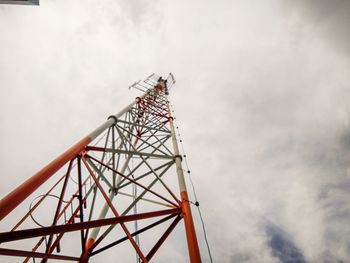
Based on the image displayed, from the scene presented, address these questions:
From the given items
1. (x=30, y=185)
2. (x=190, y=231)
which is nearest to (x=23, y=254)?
(x=30, y=185)

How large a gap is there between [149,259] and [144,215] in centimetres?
72

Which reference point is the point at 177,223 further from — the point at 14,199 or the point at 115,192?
the point at 14,199

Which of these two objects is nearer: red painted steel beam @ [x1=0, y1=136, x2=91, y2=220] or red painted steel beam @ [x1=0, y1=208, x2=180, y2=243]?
red painted steel beam @ [x1=0, y1=208, x2=180, y2=243]

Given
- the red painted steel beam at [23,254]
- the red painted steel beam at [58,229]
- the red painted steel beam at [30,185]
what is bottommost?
the red painted steel beam at [23,254]

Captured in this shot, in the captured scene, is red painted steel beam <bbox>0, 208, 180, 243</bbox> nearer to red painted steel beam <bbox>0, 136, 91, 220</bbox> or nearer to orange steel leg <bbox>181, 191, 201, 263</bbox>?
red painted steel beam <bbox>0, 136, 91, 220</bbox>

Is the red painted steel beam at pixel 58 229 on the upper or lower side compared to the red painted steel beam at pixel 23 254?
upper

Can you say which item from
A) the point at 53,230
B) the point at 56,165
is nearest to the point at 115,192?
the point at 56,165

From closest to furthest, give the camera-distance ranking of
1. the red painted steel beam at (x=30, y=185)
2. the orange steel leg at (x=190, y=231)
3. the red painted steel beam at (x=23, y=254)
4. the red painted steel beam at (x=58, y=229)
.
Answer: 1. the red painted steel beam at (x=58, y=229)
2. the red painted steel beam at (x=30, y=185)
3. the red painted steel beam at (x=23, y=254)
4. the orange steel leg at (x=190, y=231)

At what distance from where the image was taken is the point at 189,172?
5.27m

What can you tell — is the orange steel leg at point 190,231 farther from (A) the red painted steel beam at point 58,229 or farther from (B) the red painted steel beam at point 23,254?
(B) the red painted steel beam at point 23,254

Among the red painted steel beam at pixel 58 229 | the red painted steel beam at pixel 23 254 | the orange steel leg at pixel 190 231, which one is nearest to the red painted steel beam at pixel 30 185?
the red painted steel beam at pixel 58 229

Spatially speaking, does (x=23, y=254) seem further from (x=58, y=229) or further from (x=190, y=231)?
(x=190, y=231)

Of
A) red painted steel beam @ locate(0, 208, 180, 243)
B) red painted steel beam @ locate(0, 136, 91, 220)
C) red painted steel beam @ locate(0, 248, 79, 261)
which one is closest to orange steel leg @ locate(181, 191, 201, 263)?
red painted steel beam @ locate(0, 208, 180, 243)

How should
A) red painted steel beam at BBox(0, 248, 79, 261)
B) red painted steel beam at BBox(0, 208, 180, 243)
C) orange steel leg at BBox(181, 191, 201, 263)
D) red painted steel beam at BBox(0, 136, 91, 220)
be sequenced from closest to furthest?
1. red painted steel beam at BBox(0, 208, 180, 243)
2. red painted steel beam at BBox(0, 136, 91, 220)
3. red painted steel beam at BBox(0, 248, 79, 261)
4. orange steel leg at BBox(181, 191, 201, 263)
